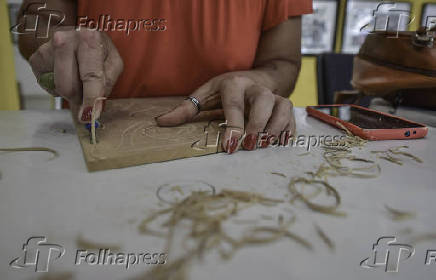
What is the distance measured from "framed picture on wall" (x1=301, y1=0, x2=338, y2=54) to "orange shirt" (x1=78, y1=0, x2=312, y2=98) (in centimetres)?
223

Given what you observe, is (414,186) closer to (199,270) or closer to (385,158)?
(385,158)

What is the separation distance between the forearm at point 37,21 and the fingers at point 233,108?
0.48m

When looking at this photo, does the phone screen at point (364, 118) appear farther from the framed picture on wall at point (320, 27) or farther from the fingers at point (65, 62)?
the framed picture on wall at point (320, 27)

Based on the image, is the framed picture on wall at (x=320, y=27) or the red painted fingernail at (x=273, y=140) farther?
the framed picture on wall at (x=320, y=27)

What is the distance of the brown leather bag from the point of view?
0.75m

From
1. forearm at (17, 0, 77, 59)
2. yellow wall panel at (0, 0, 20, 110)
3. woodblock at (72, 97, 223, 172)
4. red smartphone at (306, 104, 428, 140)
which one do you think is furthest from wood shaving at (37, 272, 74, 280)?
yellow wall panel at (0, 0, 20, 110)

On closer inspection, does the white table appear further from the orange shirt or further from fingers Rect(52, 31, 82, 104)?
the orange shirt

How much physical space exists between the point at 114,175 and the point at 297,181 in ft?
0.80

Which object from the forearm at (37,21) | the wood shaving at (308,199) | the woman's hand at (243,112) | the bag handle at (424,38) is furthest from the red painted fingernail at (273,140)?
the forearm at (37,21)

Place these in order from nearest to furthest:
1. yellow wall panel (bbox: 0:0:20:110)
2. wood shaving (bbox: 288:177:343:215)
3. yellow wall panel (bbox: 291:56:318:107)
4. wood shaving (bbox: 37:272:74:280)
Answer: wood shaving (bbox: 37:272:74:280) → wood shaving (bbox: 288:177:343:215) → yellow wall panel (bbox: 0:0:20:110) → yellow wall panel (bbox: 291:56:318:107)

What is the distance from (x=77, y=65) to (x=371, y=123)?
23.6 inches

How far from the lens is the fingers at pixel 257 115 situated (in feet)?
1.75

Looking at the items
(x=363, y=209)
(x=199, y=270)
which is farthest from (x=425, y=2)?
(x=199, y=270)

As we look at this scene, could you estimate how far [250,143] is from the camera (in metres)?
0.53
